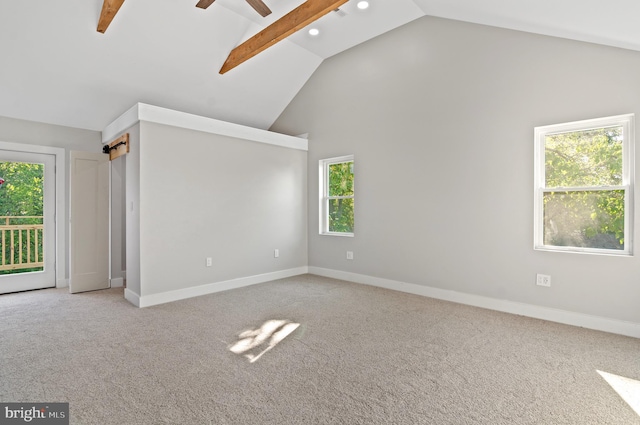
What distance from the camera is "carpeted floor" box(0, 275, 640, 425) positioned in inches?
72.8

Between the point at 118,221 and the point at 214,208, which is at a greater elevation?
the point at 214,208

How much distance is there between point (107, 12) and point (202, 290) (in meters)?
3.34

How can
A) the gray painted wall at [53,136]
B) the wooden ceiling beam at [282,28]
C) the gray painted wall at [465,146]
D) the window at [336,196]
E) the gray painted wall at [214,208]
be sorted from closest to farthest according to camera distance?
the gray painted wall at [465,146], the wooden ceiling beam at [282,28], the gray painted wall at [214,208], the gray painted wall at [53,136], the window at [336,196]

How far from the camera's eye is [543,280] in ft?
11.1

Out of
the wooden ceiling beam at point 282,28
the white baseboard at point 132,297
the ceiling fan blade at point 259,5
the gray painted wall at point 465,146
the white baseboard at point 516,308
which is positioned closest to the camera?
the white baseboard at point 516,308

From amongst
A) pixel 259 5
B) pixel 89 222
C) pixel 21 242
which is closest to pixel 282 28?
pixel 259 5

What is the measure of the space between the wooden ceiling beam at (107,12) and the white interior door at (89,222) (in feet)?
6.31

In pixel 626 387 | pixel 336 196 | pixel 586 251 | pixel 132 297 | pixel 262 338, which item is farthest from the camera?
pixel 336 196

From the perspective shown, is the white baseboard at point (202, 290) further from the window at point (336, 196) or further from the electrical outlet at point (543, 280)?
the electrical outlet at point (543, 280)

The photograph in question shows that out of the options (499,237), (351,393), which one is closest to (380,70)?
(499,237)

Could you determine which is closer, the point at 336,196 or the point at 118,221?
the point at 118,221

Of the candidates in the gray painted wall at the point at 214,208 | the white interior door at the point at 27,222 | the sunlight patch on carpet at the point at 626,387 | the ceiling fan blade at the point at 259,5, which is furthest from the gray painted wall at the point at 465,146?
the white interior door at the point at 27,222

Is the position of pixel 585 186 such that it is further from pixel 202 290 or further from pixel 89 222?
pixel 89 222

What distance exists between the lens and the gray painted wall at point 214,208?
156 inches
